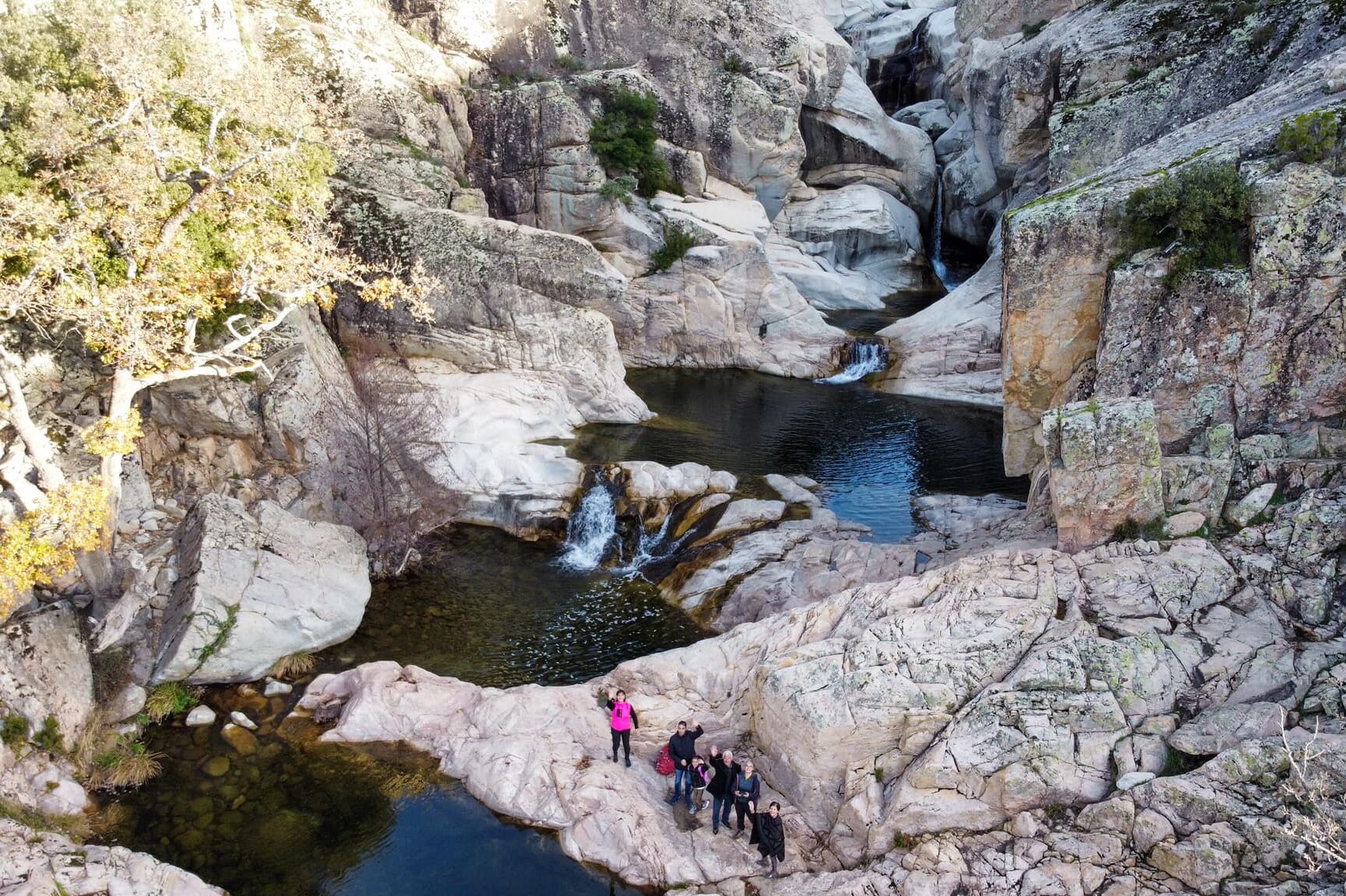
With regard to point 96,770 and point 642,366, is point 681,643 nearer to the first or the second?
point 96,770

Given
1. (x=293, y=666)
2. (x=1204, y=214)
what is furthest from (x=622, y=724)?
(x=1204, y=214)

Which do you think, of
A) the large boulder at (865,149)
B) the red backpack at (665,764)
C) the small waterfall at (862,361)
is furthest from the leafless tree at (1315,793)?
the large boulder at (865,149)

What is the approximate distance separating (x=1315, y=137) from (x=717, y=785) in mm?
15885

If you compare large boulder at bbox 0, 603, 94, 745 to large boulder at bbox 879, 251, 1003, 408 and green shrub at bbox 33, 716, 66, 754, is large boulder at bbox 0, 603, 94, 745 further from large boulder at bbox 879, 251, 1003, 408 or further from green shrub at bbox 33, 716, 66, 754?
large boulder at bbox 879, 251, 1003, 408

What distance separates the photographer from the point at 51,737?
46.3 ft

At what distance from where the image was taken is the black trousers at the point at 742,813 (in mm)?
12602

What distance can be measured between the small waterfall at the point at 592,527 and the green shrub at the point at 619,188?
1837cm

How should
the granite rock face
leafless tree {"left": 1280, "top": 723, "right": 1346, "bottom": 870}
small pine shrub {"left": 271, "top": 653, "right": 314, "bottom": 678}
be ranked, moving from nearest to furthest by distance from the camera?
leafless tree {"left": 1280, "top": 723, "right": 1346, "bottom": 870}
the granite rock face
small pine shrub {"left": 271, "top": 653, "right": 314, "bottom": 678}

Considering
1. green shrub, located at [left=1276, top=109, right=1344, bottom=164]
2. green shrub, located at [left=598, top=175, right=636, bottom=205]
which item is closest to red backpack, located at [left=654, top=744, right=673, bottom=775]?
green shrub, located at [left=1276, top=109, right=1344, bottom=164]

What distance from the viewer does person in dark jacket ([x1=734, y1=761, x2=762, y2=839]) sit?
1270 centimetres

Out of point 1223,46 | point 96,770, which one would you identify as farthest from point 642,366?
point 96,770

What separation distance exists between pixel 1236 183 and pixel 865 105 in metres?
40.0

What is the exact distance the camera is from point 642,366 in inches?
1602

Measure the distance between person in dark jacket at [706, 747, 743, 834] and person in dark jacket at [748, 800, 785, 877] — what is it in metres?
0.78
